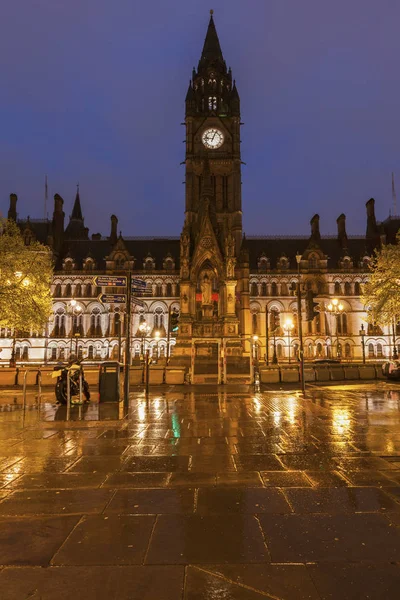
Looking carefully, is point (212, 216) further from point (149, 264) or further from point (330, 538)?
point (330, 538)

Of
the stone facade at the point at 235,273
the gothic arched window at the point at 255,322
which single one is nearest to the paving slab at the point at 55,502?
the stone facade at the point at 235,273

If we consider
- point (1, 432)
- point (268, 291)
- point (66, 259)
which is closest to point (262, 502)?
point (1, 432)

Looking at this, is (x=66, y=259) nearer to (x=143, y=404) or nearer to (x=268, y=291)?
(x=268, y=291)

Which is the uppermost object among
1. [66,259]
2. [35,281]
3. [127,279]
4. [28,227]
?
[28,227]

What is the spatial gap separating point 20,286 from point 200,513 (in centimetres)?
3209

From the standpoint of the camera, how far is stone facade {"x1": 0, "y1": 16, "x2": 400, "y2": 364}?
213 feet

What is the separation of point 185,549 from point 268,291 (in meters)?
66.7

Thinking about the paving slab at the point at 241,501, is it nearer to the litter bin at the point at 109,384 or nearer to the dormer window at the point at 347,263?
the litter bin at the point at 109,384

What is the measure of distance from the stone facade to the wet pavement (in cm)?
5039

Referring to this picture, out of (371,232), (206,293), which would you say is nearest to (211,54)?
(371,232)

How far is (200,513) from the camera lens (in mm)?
4957

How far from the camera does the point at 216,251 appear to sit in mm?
48344

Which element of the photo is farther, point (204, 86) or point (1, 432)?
point (204, 86)

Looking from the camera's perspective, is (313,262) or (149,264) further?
(149,264)
